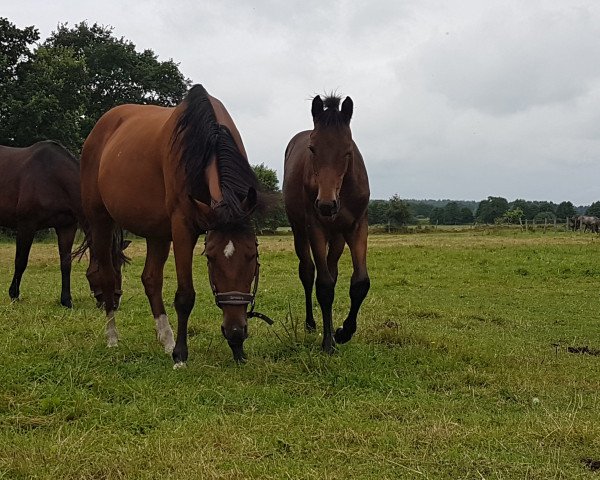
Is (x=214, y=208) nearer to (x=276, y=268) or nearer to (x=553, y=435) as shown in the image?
(x=553, y=435)

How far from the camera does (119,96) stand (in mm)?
42312

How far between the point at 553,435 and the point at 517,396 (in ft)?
3.34

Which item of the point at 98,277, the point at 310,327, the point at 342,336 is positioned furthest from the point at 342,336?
the point at 98,277

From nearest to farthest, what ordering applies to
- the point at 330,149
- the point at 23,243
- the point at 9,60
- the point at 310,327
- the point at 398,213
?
the point at 330,149 → the point at 310,327 → the point at 23,243 → the point at 9,60 → the point at 398,213

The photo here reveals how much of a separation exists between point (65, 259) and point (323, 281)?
5.50 m

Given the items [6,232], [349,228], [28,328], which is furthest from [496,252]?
[6,232]

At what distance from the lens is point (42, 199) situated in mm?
9891

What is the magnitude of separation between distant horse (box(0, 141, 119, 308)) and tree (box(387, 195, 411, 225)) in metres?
51.3

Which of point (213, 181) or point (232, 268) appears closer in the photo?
point (232, 268)

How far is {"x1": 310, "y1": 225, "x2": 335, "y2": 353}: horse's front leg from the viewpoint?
611 centimetres

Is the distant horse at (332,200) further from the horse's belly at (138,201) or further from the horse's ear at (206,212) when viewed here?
the horse's belly at (138,201)

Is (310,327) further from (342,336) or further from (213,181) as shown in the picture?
(213,181)

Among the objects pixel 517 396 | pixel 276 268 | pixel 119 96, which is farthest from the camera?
pixel 119 96

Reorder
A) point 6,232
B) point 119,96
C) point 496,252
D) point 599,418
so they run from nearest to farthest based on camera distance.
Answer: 1. point 599,418
2. point 496,252
3. point 6,232
4. point 119,96
